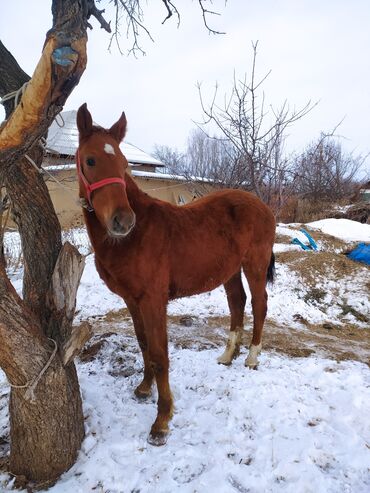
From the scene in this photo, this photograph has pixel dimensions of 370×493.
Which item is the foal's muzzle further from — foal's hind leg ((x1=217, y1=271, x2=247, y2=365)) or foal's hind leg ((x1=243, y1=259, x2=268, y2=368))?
foal's hind leg ((x1=217, y1=271, x2=247, y2=365))

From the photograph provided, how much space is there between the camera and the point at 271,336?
4.54 m

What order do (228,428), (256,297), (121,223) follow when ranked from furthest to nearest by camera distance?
(256,297), (228,428), (121,223)

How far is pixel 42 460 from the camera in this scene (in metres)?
2.14

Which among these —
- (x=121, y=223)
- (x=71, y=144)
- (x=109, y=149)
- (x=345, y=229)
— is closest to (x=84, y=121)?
(x=109, y=149)

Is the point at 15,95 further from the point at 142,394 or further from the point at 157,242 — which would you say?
the point at 142,394

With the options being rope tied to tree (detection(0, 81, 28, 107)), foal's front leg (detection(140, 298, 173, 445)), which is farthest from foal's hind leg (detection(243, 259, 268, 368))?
rope tied to tree (detection(0, 81, 28, 107))

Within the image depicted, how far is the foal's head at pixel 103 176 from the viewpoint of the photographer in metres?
2.01

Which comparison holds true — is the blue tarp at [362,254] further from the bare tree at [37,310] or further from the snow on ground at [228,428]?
the bare tree at [37,310]

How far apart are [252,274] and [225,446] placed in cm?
167

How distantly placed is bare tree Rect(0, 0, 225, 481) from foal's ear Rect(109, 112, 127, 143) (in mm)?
449

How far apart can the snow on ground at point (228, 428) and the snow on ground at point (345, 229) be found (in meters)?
6.43

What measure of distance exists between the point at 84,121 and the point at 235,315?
255cm

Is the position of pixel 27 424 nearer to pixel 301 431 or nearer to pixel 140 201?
pixel 140 201

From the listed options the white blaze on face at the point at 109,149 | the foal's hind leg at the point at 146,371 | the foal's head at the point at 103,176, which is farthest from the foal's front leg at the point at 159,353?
the white blaze on face at the point at 109,149
